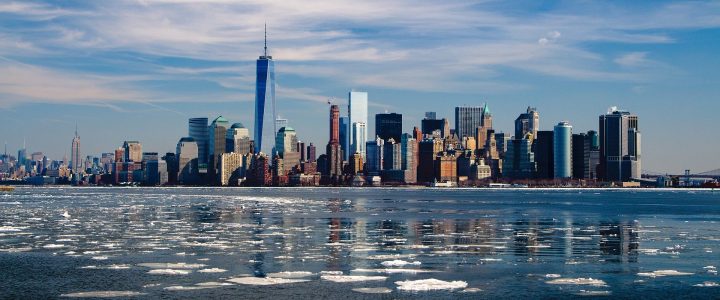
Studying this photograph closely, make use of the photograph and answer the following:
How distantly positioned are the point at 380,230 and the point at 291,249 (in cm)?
1750

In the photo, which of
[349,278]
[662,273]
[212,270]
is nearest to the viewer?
[349,278]

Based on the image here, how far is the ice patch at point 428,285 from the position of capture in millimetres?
29203

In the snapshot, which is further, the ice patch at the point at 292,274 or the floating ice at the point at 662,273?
the floating ice at the point at 662,273

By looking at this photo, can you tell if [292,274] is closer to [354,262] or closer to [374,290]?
[374,290]

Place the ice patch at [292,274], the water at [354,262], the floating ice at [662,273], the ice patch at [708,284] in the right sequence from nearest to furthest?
1. the water at [354,262]
2. the ice patch at [708,284]
3. the ice patch at [292,274]
4. the floating ice at [662,273]

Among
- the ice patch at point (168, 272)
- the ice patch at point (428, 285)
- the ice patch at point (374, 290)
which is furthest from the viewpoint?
the ice patch at point (168, 272)

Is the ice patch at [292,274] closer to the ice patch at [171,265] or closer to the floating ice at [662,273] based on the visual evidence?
the ice patch at [171,265]

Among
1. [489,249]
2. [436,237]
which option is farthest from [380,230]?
[489,249]

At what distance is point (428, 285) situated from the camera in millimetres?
29844

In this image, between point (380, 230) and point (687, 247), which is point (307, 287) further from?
point (380, 230)

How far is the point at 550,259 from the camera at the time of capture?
38.8 m

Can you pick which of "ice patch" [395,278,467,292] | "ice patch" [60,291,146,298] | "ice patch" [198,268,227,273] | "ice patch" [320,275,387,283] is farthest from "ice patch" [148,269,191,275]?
"ice patch" [395,278,467,292]

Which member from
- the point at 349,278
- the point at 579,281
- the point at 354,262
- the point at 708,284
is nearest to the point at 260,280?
the point at 349,278

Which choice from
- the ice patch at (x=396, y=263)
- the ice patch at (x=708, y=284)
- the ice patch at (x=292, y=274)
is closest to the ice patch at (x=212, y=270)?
the ice patch at (x=292, y=274)
